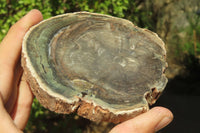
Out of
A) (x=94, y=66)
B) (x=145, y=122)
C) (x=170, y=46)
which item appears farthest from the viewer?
(x=170, y=46)

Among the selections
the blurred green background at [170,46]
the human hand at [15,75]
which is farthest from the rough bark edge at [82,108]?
the blurred green background at [170,46]

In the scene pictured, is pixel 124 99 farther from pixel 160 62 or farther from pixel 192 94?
pixel 192 94

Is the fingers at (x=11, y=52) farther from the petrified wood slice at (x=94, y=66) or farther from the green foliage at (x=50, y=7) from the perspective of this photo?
the green foliage at (x=50, y=7)

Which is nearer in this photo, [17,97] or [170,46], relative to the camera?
[17,97]

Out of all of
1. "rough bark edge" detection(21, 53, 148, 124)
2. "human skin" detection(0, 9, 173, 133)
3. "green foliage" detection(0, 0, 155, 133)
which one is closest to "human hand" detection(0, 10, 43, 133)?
"human skin" detection(0, 9, 173, 133)

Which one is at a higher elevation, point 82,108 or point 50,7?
point 50,7

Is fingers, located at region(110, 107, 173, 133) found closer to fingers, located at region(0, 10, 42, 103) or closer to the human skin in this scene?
the human skin

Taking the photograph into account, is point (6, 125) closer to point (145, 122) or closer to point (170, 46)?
point (145, 122)

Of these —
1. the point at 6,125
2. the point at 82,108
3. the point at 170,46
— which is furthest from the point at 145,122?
the point at 170,46
